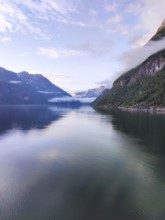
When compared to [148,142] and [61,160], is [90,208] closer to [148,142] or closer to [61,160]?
[61,160]

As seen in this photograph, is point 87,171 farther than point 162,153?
No

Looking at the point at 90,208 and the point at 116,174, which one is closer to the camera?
the point at 90,208

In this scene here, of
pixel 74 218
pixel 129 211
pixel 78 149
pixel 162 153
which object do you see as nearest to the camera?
pixel 74 218

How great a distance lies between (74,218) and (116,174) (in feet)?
54.2

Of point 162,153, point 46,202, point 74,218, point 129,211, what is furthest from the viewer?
point 162,153

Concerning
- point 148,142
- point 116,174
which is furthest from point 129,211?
point 148,142

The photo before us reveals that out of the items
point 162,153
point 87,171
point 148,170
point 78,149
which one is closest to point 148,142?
point 162,153

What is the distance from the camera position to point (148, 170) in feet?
140

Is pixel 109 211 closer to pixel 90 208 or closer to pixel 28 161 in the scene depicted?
pixel 90 208

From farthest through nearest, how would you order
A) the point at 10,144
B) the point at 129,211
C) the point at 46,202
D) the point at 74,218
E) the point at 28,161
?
1. the point at 10,144
2. the point at 28,161
3. the point at 46,202
4. the point at 129,211
5. the point at 74,218

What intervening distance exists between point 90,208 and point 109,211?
223cm

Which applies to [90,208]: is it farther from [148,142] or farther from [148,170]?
[148,142]

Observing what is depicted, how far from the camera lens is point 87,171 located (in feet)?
136

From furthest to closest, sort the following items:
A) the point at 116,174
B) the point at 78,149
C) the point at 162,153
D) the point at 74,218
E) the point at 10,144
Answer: the point at 10,144 → the point at 78,149 → the point at 162,153 → the point at 116,174 → the point at 74,218
